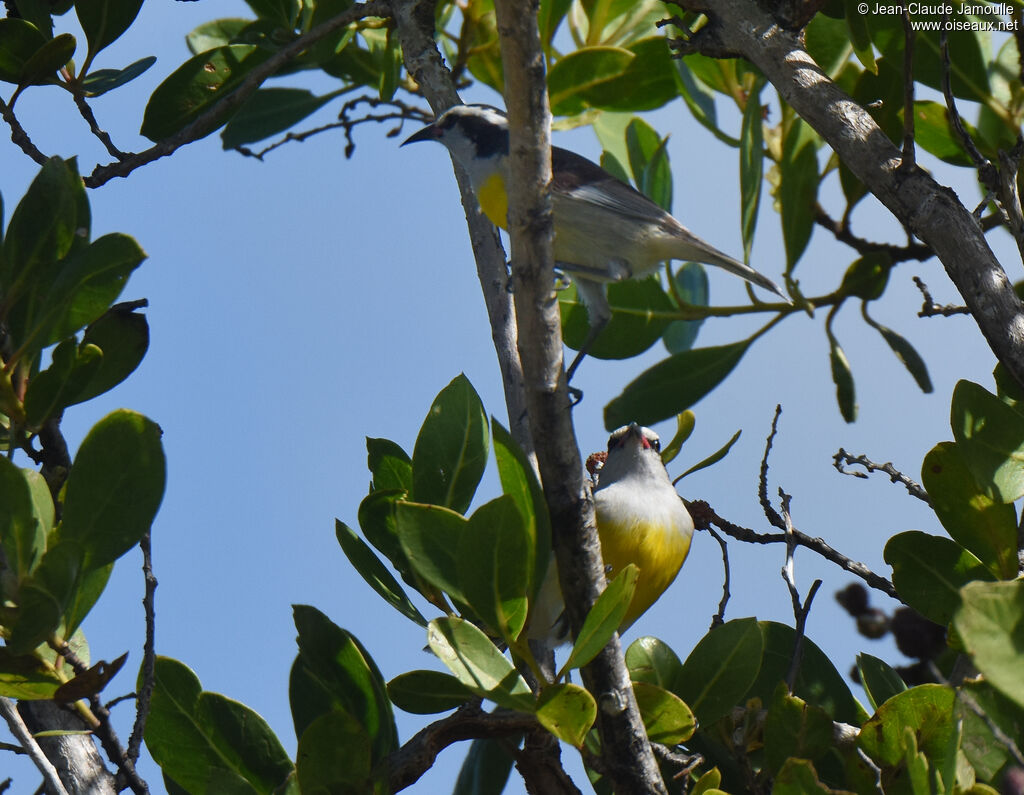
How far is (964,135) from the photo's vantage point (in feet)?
5.98

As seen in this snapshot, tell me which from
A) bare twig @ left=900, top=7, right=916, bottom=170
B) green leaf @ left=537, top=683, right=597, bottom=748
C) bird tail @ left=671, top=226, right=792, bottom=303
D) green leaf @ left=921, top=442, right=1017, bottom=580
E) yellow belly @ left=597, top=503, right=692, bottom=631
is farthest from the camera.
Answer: bird tail @ left=671, top=226, right=792, bottom=303

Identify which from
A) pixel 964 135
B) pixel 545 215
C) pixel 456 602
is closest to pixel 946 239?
pixel 964 135

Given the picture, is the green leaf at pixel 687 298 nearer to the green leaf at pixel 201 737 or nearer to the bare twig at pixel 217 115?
the bare twig at pixel 217 115

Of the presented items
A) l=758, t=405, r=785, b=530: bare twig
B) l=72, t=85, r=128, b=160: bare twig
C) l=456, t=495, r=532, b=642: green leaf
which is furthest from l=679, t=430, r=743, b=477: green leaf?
l=72, t=85, r=128, b=160: bare twig

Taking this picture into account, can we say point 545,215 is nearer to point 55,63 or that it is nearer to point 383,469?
point 383,469

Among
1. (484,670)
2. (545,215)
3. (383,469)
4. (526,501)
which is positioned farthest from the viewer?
(383,469)

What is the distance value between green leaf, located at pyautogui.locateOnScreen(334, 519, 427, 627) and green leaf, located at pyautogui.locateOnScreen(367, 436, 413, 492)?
8.3 inches

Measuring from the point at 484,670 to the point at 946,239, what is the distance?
1.03 meters

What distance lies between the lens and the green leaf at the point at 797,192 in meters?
2.80

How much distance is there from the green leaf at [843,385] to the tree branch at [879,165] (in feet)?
3.37

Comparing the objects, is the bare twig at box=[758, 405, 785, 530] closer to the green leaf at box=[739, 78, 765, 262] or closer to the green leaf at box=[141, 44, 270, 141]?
the green leaf at box=[739, 78, 765, 262]

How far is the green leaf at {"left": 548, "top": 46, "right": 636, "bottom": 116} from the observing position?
114 inches

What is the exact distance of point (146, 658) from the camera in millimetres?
1549

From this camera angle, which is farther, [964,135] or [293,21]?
[293,21]
